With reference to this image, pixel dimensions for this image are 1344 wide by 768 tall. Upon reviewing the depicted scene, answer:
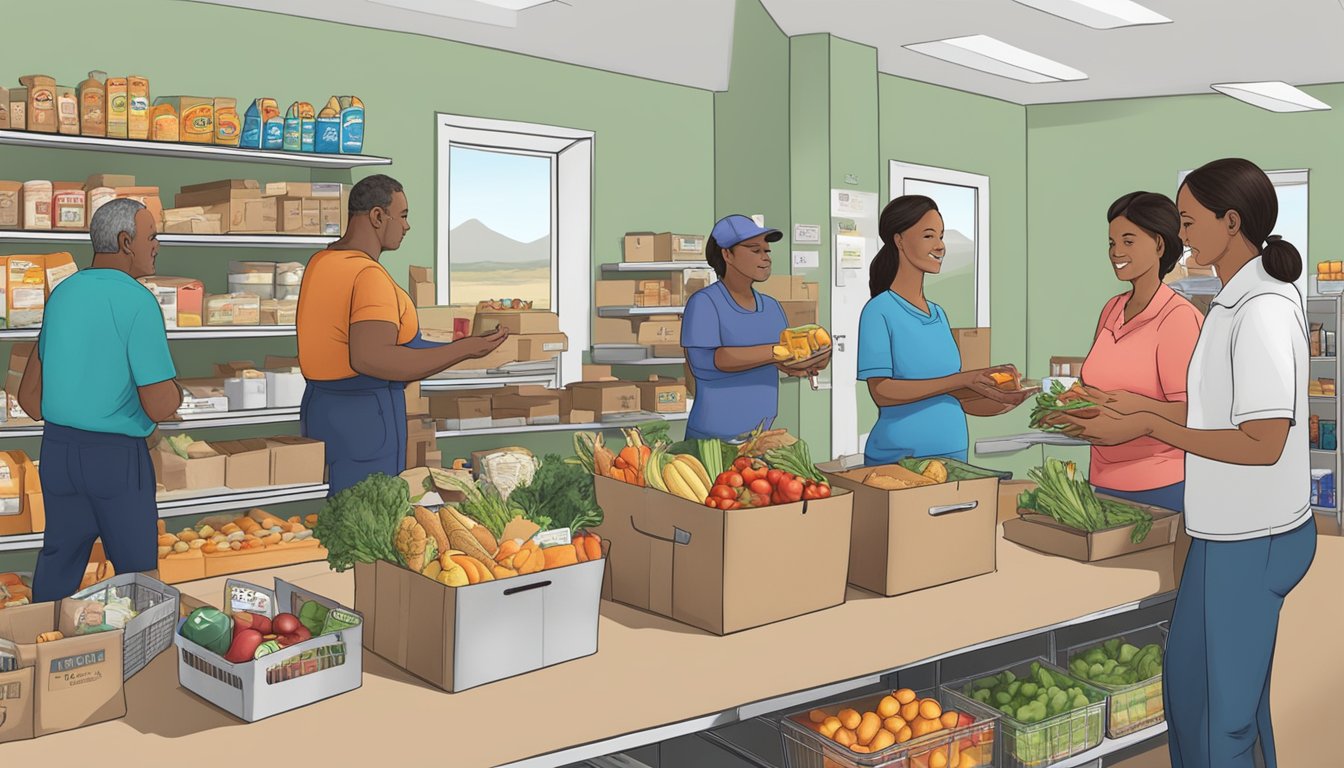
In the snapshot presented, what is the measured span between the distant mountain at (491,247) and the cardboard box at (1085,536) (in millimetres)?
4444

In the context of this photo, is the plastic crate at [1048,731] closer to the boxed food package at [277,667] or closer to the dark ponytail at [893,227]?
the dark ponytail at [893,227]

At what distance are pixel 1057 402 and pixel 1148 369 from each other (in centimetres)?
47

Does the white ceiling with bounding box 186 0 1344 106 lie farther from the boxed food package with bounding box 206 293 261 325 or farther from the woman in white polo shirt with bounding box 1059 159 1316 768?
the woman in white polo shirt with bounding box 1059 159 1316 768

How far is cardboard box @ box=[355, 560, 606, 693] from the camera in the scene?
184cm

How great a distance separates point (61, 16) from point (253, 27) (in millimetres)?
874

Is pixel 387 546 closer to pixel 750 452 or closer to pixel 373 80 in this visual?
pixel 750 452

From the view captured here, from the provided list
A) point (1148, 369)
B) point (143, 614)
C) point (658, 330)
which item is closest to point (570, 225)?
point (658, 330)

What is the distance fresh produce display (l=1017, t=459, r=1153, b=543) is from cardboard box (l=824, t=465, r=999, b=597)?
335mm

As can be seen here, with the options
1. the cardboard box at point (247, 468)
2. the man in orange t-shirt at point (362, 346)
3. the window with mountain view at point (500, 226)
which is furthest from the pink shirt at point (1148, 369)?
the window with mountain view at point (500, 226)

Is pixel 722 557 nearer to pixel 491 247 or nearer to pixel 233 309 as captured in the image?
pixel 233 309

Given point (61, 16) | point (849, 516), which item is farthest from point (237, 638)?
point (61, 16)

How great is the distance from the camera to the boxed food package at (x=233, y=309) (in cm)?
491

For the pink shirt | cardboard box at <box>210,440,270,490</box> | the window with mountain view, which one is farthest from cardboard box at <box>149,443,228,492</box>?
the pink shirt

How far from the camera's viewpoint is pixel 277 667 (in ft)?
5.74
